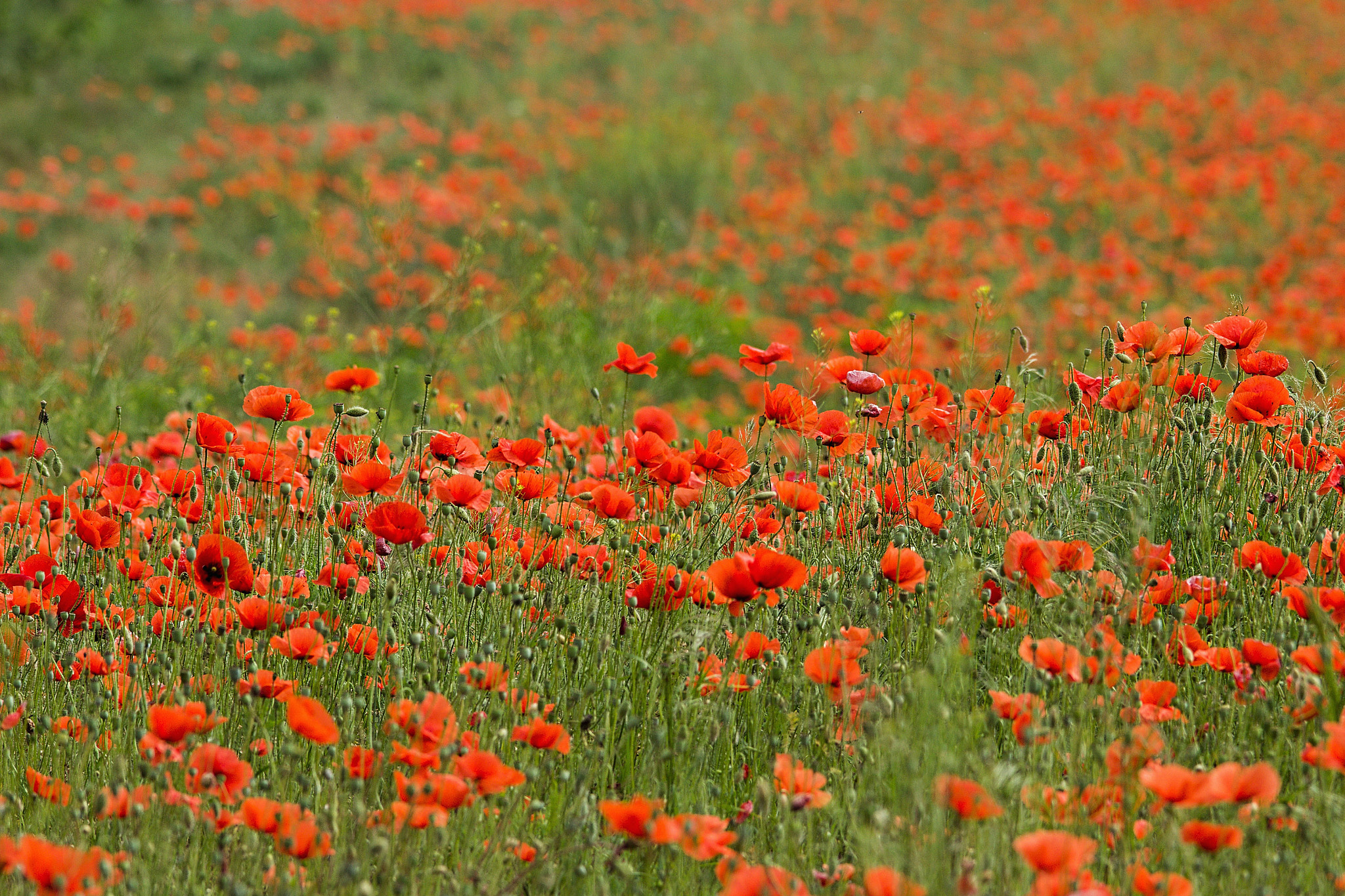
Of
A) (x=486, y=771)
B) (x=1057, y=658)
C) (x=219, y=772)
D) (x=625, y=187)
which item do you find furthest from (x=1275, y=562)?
(x=625, y=187)

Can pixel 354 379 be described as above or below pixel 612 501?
above

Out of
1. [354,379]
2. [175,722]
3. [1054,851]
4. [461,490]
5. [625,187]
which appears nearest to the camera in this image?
[1054,851]

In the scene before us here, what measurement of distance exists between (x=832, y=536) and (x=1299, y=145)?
912cm

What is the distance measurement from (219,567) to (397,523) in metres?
0.34

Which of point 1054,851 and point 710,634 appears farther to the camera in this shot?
point 710,634

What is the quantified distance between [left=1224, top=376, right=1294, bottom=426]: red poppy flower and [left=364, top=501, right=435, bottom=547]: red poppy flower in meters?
1.55

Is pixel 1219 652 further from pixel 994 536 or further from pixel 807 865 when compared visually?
pixel 807 865

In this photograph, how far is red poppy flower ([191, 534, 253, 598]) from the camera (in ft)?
6.85

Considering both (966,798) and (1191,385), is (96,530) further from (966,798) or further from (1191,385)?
(1191,385)

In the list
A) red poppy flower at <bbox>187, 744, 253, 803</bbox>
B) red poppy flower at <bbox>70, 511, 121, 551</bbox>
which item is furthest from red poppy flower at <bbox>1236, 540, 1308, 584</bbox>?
red poppy flower at <bbox>70, 511, 121, 551</bbox>

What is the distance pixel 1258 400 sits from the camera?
2.39m

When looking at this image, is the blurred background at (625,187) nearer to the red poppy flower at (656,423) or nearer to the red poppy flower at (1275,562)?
the red poppy flower at (656,423)

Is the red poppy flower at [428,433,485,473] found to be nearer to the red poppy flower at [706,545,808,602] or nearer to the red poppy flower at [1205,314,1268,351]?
the red poppy flower at [706,545,808,602]

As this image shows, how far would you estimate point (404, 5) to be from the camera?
13898 millimetres
